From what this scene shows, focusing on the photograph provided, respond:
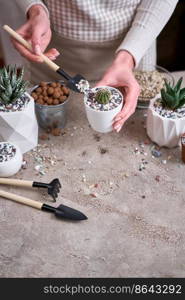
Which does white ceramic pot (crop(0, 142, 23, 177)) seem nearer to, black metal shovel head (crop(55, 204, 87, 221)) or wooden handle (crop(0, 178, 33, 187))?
wooden handle (crop(0, 178, 33, 187))

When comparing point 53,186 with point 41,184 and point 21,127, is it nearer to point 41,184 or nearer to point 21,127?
point 41,184

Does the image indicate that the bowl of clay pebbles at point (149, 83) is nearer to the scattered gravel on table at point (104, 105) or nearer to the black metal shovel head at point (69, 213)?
the scattered gravel on table at point (104, 105)

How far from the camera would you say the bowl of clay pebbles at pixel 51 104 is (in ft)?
3.84

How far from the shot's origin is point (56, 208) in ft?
3.34

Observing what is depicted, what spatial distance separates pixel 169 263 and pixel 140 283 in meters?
0.08

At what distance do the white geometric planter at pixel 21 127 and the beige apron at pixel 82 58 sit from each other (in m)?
0.30

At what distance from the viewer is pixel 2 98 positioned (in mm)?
1098

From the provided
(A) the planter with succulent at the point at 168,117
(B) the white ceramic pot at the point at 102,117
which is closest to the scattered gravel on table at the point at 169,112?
(A) the planter with succulent at the point at 168,117

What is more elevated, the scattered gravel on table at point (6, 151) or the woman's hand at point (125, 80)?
the woman's hand at point (125, 80)

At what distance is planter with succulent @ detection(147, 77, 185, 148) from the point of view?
1110 millimetres

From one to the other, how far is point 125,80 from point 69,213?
39 cm

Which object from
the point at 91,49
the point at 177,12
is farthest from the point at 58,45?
the point at 177,12

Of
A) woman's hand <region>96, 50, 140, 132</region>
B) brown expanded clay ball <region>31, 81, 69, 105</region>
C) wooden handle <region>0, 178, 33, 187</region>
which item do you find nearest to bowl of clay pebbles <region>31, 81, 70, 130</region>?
brown expanded clay ball <region>31, 81, 69, 105</region>

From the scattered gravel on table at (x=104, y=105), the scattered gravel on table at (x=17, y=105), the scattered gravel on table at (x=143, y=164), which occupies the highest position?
the scattered gravel on table at (x=104, y=105)
